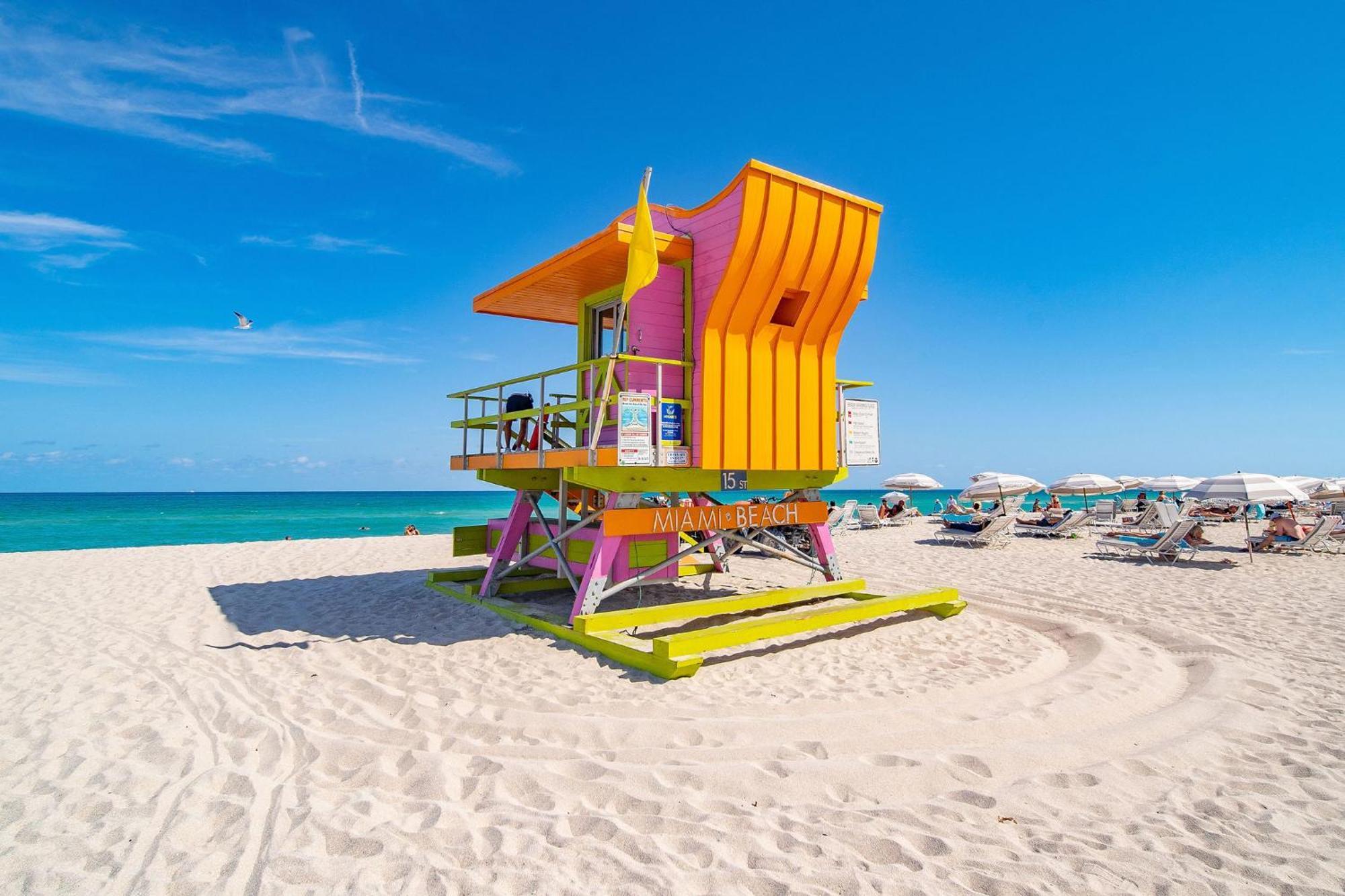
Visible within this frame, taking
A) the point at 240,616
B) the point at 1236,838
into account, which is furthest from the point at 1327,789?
the point at 240,616

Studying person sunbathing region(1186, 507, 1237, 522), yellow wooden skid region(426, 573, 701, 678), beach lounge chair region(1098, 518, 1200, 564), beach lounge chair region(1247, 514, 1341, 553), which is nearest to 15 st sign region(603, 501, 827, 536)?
yellow wooden skid region(426, 573, 701, 678)

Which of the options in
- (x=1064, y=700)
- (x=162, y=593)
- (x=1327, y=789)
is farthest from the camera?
(x=162, y=593)

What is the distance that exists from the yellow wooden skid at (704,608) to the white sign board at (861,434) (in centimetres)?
183

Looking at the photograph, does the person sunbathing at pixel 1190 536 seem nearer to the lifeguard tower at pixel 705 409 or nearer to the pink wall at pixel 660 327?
the lifeguard tower at pixel 705 409

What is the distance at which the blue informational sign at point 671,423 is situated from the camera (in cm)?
824

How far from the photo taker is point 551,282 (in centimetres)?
999

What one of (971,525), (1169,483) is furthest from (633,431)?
(1169,483)

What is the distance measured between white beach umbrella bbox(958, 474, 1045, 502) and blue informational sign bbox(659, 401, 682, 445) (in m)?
21.4

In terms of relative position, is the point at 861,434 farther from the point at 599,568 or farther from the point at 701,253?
the point at 599,568

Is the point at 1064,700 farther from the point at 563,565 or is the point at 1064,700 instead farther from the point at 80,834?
the point at 80,834

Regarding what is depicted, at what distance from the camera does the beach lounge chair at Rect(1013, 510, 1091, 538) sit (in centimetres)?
2330

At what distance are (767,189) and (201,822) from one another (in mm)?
7452

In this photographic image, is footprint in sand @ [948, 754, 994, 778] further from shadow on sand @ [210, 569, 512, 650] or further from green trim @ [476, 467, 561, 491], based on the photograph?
green trim @ [476, 467, 561, 491]

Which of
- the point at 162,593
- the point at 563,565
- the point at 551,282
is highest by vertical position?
the point at 551,282
